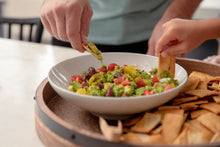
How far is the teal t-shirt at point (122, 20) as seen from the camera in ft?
6.15

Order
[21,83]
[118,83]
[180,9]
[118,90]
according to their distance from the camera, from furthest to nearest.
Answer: [180,9] < [21,83] < [118,83] < [118,90]

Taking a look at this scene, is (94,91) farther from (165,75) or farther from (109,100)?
(165,75)

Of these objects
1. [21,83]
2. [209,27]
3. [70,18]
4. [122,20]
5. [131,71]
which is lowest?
[21,83]

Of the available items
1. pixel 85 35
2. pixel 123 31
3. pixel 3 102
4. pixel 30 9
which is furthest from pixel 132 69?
pixel 30 9

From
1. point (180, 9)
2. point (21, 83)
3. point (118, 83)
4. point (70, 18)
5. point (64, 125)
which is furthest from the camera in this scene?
point (180, 9)

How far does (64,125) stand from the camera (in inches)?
28.4

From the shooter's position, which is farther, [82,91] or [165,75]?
[165,75]

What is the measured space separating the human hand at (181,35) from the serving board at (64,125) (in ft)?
1.25

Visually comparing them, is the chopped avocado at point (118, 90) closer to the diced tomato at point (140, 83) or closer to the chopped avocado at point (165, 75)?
the diced tomato at point (140, 83)

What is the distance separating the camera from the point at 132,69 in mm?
1087

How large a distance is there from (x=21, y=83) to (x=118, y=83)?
→ 612 millimetres

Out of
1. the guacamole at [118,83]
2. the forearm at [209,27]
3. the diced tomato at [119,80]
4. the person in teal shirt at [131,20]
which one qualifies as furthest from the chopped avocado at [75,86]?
the person in teal shirt at [131,20]

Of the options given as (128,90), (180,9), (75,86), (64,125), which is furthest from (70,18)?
(180,9)

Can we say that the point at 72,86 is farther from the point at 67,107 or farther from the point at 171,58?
the point at 171,58
